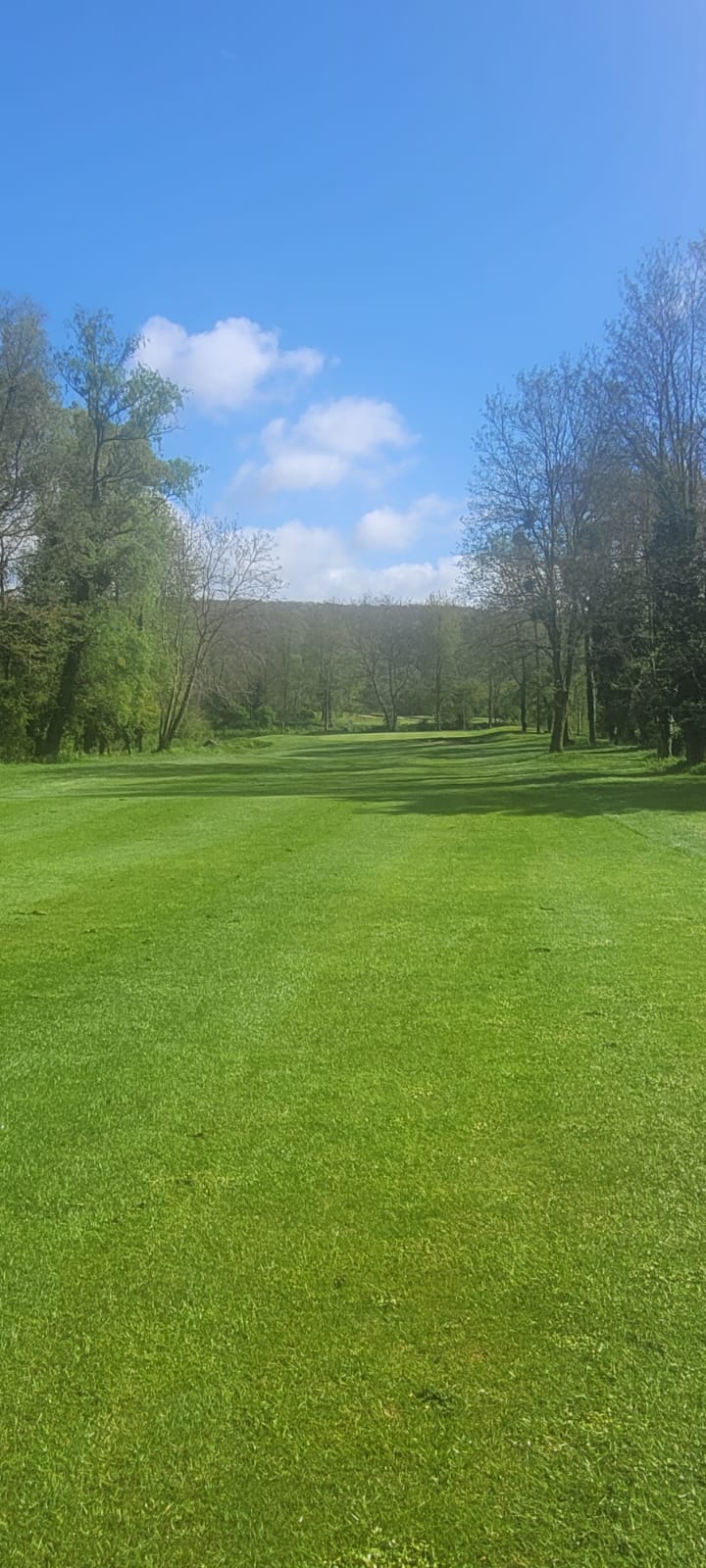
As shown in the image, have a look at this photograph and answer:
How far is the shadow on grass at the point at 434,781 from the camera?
59.6ft

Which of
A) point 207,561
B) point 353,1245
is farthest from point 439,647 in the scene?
point 353,1245

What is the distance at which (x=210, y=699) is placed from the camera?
66.3 metres

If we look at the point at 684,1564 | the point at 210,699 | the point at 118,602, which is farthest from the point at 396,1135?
the point at 210,699

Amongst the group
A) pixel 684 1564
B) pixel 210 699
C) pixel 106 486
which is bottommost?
pixel 684 1564

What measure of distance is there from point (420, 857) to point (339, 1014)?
5.99 m

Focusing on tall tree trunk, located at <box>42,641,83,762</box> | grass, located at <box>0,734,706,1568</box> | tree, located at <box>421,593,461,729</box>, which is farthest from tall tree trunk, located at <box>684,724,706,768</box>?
tree, located at <box>421,593,461,729</box>

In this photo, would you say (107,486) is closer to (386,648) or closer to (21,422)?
(21,422)

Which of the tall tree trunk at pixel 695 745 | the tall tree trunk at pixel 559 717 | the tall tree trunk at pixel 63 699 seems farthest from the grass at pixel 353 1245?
the tall tree trunk at pixel 559 717

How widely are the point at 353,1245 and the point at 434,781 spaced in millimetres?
23353

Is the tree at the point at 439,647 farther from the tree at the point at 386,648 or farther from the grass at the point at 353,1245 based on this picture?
the grass at the point at 353,1245

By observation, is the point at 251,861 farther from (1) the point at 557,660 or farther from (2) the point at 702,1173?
(1) the point at 557,660

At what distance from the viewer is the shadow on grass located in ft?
59.6

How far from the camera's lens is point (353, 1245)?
303cm

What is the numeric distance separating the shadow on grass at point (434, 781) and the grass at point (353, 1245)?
1059 centimetres
